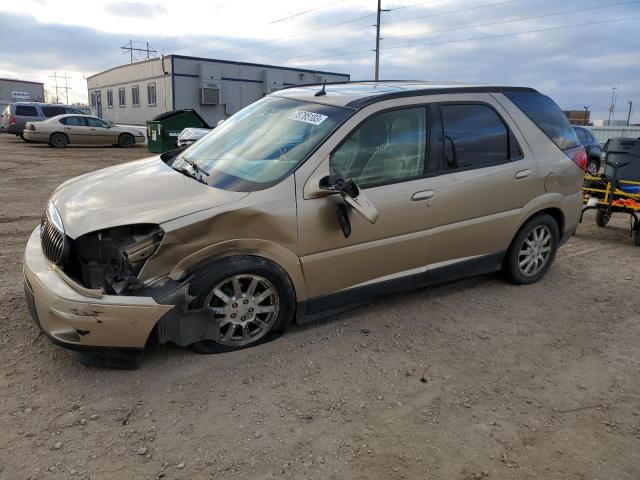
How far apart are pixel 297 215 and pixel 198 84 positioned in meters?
31.2

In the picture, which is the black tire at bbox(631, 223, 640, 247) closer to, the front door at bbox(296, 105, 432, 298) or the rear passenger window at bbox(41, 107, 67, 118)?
the front door at bbox(296, 105, 432, 298)

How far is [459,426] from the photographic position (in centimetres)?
279

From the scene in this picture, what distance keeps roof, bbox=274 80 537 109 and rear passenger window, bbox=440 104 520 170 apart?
0.62 ft

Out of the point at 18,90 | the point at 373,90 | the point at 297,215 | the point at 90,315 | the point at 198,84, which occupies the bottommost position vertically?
the point at 90,315

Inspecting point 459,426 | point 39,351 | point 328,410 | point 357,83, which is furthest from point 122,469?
point 357,83

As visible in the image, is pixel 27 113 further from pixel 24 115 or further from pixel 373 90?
pixel 373 90

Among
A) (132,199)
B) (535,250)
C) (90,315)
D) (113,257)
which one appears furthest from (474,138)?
(90,315)

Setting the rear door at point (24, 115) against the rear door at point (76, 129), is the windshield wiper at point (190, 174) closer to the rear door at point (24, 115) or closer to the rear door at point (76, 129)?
the rear door at point (76, 129)

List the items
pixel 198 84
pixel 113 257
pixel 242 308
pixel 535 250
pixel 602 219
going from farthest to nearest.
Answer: pixel 198 84, pixel 602 219, pixel 535 250, pixel 242 308, pixel 113 257

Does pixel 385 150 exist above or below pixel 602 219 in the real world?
above

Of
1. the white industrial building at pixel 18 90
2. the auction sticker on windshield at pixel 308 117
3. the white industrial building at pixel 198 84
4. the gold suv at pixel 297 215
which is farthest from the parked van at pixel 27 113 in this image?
the white industrial building at pixel 18 90

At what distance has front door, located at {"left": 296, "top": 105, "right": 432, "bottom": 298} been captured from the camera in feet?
11.4

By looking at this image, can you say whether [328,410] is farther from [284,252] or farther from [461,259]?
[461,259]

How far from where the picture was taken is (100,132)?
69.1 ft
